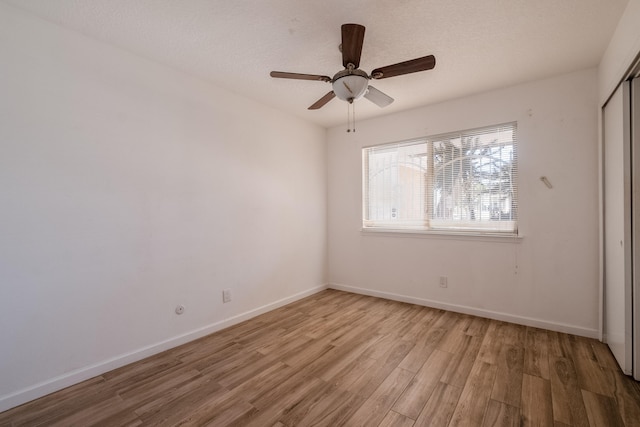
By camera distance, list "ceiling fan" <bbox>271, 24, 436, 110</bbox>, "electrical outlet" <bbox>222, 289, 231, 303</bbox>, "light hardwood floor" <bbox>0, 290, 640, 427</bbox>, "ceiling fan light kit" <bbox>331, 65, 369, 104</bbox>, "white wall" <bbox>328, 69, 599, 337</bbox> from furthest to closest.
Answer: "electrical outlet" <bbox>222, 289, 231, 303</bbox> → "white wall" <bbox>328, 69, 599, 337</bbox> → "ceiling fan light kit" <bbox>331, 65, 369, 104</bbox> → "ceiling fan" <bbox>271, 24, 436, 110</bbox> → "light hardwood floor" <bbox>0, 290, 640, 427</bbox>

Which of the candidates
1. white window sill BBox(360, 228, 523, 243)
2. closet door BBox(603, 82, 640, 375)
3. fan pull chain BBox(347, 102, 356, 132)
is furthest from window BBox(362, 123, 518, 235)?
closet door BBox(603, 82, 640, 375)

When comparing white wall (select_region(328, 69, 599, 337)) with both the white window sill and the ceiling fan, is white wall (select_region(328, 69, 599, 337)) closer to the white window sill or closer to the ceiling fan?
the white window sill

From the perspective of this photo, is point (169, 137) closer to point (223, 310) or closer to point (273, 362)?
point (223, 310)

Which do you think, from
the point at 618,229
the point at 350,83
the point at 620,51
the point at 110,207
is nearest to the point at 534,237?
the point at 618,229

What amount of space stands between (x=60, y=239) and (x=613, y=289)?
13.9 ft

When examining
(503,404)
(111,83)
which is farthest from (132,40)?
(503,404)

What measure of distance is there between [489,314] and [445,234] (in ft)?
3.22

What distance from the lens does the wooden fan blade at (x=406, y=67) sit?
6.09ft

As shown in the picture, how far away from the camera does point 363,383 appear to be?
194 cm

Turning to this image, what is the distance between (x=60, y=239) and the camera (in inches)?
75.9

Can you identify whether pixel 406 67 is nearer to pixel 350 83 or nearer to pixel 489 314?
pixel 350 83

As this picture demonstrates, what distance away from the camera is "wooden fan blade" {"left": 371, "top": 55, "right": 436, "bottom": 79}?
1.86 metres

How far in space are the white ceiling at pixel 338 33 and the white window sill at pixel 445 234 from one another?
1616 mm

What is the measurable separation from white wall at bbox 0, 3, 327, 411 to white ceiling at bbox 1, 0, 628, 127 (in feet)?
0.85
